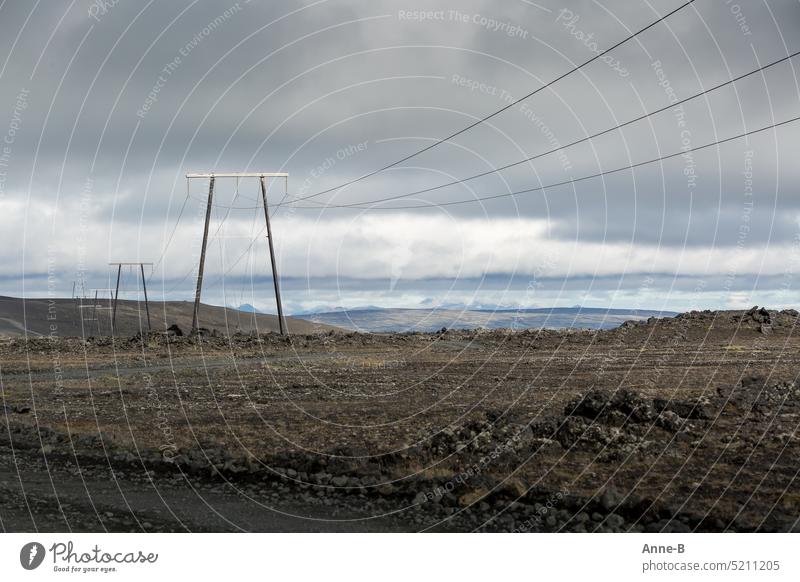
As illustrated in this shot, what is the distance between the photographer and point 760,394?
21.2 m

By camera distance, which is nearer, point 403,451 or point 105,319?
point 403,451

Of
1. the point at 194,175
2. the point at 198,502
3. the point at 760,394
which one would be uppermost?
the point at 194,175

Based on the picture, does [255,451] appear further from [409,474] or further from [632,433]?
[632,433]

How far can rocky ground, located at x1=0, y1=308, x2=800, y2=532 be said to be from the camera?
11703 millimetres

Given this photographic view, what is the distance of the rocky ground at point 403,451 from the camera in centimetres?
1170

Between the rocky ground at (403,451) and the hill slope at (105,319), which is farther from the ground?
the hill slope at (105,319)

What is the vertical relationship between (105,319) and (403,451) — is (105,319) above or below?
above

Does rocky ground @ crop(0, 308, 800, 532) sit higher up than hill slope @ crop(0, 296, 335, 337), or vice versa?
hill slope @ crop(0, 296, 335, 337)

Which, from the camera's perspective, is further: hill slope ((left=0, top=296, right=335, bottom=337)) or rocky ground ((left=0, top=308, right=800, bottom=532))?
hill slope ((left=0, top=296, right=335, bottom=337))

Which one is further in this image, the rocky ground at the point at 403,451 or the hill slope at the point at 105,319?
the hill slope at the point at 105,319

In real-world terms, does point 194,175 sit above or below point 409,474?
above

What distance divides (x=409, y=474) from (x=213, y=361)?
26.9m

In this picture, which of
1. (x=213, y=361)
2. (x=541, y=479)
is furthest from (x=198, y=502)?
(x=213, y=361)

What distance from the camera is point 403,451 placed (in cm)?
1586
